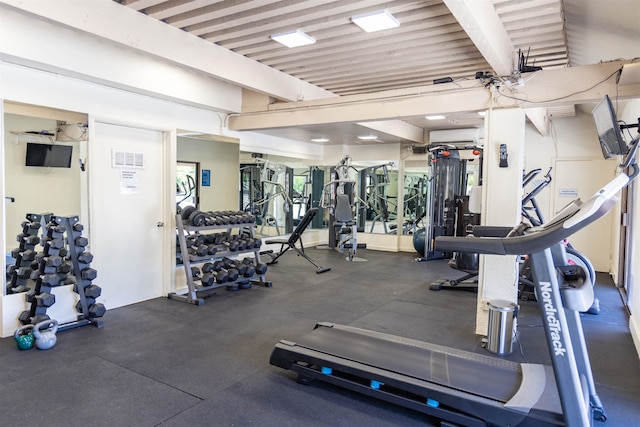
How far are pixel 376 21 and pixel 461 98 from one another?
49.7 inches

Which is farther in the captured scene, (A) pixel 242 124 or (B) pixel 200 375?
(A) pixel 242 124

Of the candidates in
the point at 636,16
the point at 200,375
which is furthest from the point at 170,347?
the point at 636,16

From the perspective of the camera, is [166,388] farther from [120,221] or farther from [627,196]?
[627,196]

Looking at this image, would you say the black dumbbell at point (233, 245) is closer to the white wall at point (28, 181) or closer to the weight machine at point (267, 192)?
the white wall at point (28, 181)

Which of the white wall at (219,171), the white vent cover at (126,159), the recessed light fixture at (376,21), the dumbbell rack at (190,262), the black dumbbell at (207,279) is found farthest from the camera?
the white wall at (219,171)

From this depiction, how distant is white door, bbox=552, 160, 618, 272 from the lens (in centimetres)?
737

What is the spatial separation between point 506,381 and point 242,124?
4.64m

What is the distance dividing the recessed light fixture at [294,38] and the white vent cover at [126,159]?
7.44ft

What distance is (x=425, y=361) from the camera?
2.81 m

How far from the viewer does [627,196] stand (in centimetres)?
570

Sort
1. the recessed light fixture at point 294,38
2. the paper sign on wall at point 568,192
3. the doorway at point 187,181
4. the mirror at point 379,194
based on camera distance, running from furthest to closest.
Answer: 1. the mirror at point 379,194
2. the doorway at point 187,181
3. the paper sign on wall at point 568,192
4. the recessed light fixture at point 294,38

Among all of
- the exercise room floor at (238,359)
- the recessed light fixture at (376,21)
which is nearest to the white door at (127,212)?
the exercise room floor at (238,359)

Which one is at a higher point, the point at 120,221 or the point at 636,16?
the point at 636,16

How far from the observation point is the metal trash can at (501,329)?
139 inches
